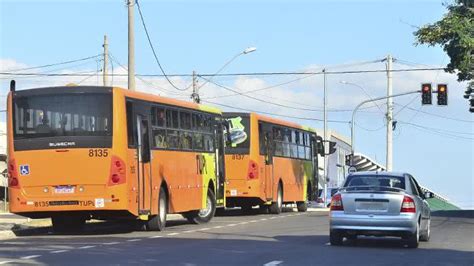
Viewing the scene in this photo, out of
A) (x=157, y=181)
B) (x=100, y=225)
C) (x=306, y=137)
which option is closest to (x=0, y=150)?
(x=306, y=137)

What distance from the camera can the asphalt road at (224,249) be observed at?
42.0 feet

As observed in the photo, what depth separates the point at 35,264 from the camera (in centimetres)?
1191

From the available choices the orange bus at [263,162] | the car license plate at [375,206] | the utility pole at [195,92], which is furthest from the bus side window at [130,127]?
the utility pole at [195,92]

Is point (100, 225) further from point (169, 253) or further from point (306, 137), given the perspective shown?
point (306, 137)

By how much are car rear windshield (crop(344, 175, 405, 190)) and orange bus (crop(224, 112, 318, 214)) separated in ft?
34.6

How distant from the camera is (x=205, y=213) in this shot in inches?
943

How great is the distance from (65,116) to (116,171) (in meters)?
1.74

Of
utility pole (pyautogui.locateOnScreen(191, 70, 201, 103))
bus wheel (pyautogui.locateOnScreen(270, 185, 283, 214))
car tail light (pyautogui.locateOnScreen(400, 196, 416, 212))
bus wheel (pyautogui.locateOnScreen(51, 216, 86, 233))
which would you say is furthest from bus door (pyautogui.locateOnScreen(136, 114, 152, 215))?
utility pole (pyautogui.locateOnScreen(191, 70, 201, 103))

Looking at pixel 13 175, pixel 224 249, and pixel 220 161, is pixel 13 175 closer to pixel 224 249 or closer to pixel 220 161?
pixel 224 249

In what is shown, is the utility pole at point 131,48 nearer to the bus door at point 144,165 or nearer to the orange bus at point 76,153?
the bus door at point 144,165

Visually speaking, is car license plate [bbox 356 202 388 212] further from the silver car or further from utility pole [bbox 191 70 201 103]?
utility pole [bbox 191 70 201 103]

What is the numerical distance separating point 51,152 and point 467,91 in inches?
782

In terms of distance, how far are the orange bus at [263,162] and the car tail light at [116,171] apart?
9.53 metres

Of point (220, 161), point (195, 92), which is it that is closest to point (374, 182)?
point (220, 161)
